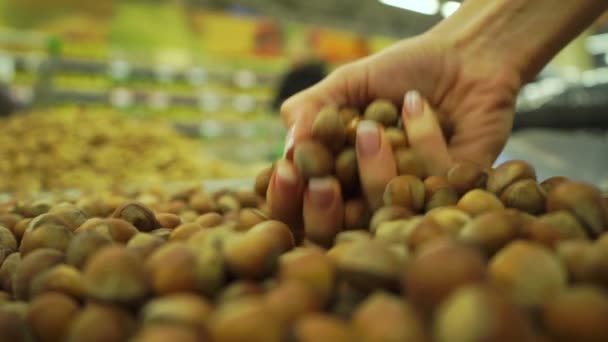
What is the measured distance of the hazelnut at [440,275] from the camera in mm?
414

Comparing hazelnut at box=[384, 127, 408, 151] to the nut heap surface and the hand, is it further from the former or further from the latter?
the nut heap surface

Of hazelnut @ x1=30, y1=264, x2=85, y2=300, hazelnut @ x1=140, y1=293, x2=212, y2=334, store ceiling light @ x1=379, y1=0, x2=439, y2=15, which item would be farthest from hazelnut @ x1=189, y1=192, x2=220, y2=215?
store ceiling light @ x1=379, y1=0, x2=439, y2=15

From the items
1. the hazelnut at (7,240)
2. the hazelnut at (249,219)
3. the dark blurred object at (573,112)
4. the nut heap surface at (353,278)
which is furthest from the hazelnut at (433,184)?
the dark blurred object at (573,112)

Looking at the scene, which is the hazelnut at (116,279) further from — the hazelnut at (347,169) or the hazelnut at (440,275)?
the hazelnut at (347,169)

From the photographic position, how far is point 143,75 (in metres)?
5.23

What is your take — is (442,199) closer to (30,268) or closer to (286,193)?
(286,193)

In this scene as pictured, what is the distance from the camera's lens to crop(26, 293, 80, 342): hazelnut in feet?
1.63

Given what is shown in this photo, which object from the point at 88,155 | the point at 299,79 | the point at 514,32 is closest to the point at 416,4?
the point at 299,79

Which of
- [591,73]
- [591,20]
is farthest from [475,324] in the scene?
[591,73]

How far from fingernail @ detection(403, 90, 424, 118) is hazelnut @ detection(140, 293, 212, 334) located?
1.86ft

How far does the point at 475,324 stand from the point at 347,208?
48 cm

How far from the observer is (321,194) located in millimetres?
789

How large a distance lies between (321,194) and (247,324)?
0.39 meters

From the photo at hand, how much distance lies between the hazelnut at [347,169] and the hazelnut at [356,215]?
0.11 ft
